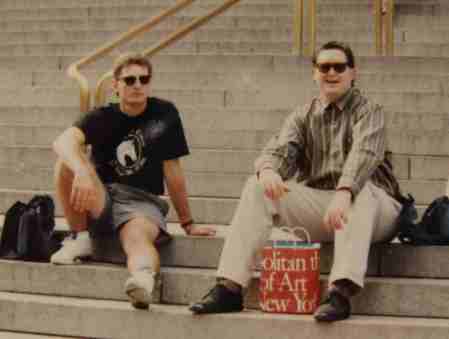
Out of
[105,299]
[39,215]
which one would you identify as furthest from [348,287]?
[39,215]

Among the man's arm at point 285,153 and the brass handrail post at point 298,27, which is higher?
the brass handrail post at point 298,27

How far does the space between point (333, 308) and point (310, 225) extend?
548 mm

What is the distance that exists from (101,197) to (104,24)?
5877mm

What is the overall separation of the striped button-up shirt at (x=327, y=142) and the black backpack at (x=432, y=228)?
0.19 metres

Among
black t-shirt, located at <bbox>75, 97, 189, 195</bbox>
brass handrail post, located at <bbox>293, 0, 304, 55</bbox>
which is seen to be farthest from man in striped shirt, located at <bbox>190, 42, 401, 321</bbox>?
brass handrail post, located at <bbox>293, 0, 304, 55</bbox>

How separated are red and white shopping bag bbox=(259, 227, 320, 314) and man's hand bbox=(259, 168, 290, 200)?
215mm

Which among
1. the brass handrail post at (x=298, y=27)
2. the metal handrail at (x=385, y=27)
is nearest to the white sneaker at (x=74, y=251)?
the brass handrail post at (x=298, y=27)

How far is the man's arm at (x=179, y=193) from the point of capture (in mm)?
5746

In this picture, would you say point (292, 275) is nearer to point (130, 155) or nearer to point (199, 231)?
point (199, 231)

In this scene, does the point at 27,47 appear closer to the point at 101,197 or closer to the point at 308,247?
the point at 101,197

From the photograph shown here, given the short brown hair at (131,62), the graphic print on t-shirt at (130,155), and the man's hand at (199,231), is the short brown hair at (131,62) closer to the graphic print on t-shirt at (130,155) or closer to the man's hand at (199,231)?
the graphic print on t-shirt at (130,155)

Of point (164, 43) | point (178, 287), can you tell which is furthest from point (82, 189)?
point (164, 43)

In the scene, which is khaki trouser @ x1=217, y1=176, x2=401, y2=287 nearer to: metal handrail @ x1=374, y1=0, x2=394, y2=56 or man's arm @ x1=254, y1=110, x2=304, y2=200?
man's arm @ x1=254, y1=110, x2=304, y2=200

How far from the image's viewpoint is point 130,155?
5762 millimetres
